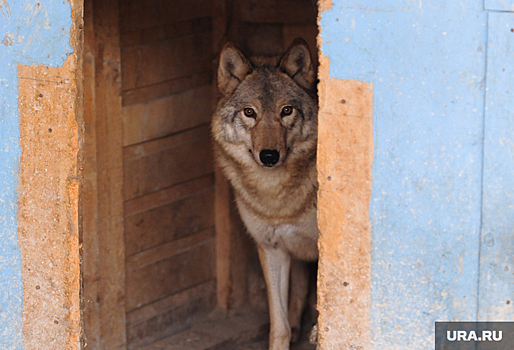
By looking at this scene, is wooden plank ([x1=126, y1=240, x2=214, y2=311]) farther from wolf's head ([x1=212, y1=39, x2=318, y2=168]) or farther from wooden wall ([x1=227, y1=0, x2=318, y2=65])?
wooden wall ([x1=227, y1=0, x2=318, y2=65])

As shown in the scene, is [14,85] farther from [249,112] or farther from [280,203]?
[280,203]

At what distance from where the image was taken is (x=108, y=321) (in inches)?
171

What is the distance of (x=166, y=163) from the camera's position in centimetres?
468

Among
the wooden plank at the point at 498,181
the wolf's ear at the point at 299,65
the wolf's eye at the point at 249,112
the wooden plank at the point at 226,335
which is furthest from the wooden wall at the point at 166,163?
the wooden plank at the point at 498,181

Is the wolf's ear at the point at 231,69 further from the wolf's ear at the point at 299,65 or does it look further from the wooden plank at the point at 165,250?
the wooden plank at the point at 165,250

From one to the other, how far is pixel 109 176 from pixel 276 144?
1263 millimetres

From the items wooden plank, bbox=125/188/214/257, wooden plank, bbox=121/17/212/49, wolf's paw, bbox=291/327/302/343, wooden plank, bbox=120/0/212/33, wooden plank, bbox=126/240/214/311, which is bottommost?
wolf's paw, bbox=291/327/302/343

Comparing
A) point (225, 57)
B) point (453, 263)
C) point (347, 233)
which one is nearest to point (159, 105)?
point (225, 57)

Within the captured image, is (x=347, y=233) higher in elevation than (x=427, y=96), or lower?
lower

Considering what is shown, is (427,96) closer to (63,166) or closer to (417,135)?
(417,135)

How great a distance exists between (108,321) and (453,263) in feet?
8.43

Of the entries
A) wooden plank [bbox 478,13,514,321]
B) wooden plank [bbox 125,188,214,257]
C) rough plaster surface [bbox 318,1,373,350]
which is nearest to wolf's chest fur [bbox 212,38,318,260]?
wooden plank [bbox 125,188,214,257]

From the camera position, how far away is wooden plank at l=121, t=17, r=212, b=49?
13.8 ft

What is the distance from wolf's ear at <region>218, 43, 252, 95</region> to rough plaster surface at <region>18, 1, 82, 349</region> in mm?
1222
